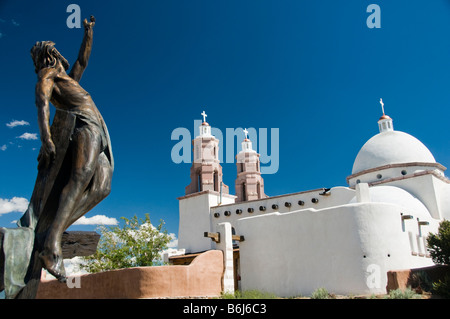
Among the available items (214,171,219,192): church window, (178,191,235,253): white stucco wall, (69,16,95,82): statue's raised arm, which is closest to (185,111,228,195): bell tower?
(214,171,219,192): church window

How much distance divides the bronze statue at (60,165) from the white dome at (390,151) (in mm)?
21929

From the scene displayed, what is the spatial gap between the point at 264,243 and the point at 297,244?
58.0 inches

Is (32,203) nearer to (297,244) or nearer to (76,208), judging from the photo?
(76,208)

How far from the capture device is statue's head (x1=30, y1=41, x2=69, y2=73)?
3.30 m

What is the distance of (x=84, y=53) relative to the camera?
3.48 metres

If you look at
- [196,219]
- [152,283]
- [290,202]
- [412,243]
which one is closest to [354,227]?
[412,243]

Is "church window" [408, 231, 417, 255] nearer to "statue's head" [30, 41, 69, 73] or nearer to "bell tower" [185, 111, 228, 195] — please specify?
"bell tower" [185, 111, 228, 195]

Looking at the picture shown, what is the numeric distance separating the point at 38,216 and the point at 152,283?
1023cm

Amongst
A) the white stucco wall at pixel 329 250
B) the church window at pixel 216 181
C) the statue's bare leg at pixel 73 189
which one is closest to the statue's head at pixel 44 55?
the statue's bare leg at pixel 73 189

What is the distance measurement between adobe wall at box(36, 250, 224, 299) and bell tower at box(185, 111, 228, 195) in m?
11.5

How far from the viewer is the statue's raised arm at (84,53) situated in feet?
11.3

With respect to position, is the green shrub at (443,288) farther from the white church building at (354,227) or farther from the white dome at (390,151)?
the white dome at (390,151)

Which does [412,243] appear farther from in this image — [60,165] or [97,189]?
[60,165]

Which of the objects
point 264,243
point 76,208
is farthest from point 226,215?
point 76,208
